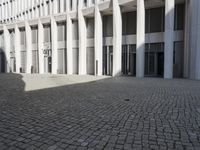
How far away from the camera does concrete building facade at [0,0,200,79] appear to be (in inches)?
786

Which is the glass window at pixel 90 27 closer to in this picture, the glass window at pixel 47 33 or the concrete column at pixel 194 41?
the glass window at pixel 47 33

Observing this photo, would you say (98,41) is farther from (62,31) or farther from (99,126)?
(99,126)

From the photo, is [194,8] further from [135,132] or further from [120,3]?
→ [135,132]

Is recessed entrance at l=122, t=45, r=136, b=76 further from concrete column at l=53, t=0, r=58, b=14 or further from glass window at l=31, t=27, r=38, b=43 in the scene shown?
glass window at l=31, t=27, r=38, b=43

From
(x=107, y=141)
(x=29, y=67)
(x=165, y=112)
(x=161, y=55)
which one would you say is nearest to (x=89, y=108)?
(x=165, y=112)

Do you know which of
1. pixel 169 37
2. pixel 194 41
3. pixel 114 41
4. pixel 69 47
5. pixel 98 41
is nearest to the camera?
pixel 194 41

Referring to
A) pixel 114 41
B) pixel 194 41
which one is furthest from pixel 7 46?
pixel 194 41

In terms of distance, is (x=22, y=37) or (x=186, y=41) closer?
(x=186, y=41)

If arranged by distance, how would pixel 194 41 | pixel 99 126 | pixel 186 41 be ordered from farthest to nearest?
1. pixel 186 41
2. pixel 194 41
3. pixel 99 126

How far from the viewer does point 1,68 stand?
134ft

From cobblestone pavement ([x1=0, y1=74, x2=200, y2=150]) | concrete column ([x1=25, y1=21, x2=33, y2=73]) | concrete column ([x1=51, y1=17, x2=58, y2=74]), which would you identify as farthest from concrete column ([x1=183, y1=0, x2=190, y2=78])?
concrete column ([x1=25, y1=21, x2=33, y2=73])

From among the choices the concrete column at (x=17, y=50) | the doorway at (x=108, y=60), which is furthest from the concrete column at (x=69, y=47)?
the concrete column at (x=17, y=50)

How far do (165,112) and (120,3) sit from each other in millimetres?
18566

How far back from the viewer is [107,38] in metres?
26.4
